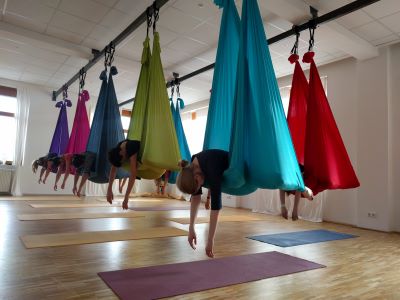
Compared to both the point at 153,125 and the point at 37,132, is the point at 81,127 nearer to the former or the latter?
the point at 153,125

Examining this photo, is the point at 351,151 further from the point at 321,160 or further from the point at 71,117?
the point at 71,117

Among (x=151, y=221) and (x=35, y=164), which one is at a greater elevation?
(x=35, y=164)

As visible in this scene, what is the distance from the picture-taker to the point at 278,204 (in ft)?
22.2

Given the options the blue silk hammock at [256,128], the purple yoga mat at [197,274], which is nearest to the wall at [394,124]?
the purple yoga mat at [197,274]

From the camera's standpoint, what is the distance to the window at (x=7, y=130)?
8.31 m

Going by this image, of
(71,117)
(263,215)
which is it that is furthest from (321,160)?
(71,117)

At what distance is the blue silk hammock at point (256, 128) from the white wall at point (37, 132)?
781 centimetres

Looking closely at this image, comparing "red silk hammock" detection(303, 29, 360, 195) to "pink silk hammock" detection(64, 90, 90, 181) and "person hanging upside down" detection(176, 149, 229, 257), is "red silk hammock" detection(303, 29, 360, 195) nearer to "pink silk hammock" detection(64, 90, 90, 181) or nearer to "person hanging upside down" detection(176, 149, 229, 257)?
"person hanging upside down" detection(176, 149, 229, 257)

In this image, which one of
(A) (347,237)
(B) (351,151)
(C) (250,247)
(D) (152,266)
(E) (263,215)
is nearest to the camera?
(D) (152,266)

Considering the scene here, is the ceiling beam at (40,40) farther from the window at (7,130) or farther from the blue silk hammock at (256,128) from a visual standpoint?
the blue silk hammock at (256,128)

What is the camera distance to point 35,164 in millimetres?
5883

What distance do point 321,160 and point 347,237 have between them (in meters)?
2.48

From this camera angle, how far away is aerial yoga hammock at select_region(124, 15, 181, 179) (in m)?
2.70

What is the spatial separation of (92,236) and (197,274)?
180cm
